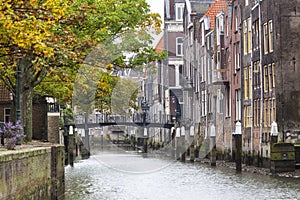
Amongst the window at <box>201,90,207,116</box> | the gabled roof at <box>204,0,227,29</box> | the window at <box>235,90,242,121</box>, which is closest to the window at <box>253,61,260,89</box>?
the window at <box>235,90,242,121</box>

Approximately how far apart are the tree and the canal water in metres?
4.41

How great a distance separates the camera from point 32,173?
71.0 feet

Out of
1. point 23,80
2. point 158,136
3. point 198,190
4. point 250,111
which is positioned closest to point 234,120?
point 250,111

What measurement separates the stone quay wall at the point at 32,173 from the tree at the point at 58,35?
2.76m

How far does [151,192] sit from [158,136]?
64.2 metres

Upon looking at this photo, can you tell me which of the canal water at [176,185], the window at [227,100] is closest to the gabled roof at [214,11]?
the window at [227,100]

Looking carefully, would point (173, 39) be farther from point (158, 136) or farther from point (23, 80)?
point (23, 80)

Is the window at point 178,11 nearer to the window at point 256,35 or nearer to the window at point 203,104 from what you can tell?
the window at point 203,104

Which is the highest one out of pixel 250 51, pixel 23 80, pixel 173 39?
pixel 173 39

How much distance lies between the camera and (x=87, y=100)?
55.2 metres

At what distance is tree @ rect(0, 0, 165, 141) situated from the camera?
19.7 m

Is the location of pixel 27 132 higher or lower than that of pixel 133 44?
lower

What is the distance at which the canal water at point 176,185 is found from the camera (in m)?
29.9

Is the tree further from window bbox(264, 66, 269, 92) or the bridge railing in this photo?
the bridge railing
